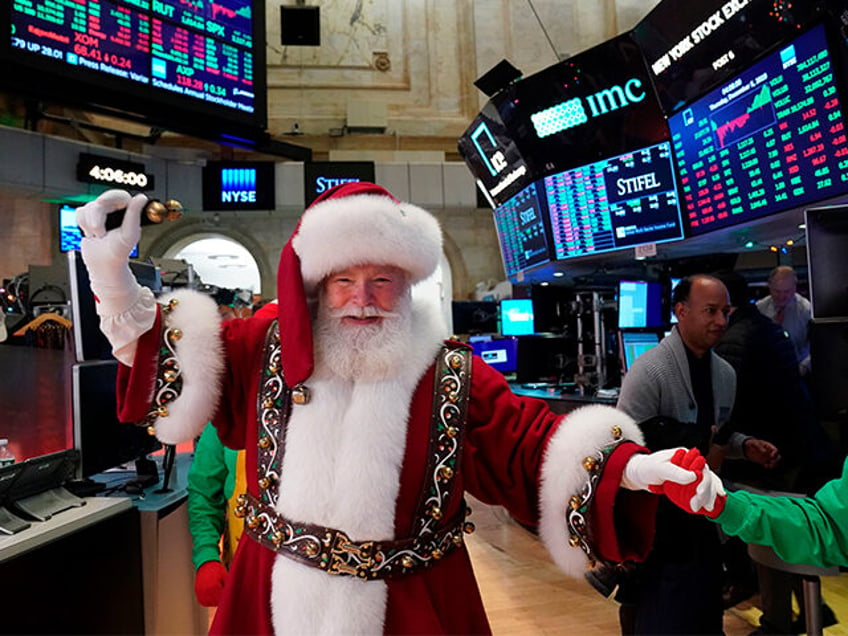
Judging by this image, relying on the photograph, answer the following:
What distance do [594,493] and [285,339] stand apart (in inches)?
30.0

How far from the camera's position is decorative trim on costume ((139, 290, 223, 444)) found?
139cm

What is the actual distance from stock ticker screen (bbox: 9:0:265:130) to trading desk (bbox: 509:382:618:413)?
416 cm

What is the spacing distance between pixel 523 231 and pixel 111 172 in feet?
16.8

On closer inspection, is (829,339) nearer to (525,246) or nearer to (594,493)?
(594,493)

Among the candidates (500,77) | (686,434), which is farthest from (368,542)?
(500,77)

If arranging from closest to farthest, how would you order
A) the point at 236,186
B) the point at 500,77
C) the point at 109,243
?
the point at 109,243, the point at 500,77, the point at 236,186

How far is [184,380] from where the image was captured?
1.40 metres

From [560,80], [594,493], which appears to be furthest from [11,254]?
[594,493]

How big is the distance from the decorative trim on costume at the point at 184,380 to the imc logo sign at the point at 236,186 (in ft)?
21.8

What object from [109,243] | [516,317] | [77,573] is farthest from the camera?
[516,317]

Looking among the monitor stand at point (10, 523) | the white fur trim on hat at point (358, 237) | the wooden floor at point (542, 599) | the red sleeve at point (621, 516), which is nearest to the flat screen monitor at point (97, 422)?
the monitor stand at point (10, 523)

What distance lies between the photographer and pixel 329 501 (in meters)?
1.30

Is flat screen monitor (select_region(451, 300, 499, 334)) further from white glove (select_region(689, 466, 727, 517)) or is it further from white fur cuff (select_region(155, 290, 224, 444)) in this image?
white glove (select_region(689, 466, 727, 517))

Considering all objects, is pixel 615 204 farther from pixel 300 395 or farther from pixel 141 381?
pixel 141 381
